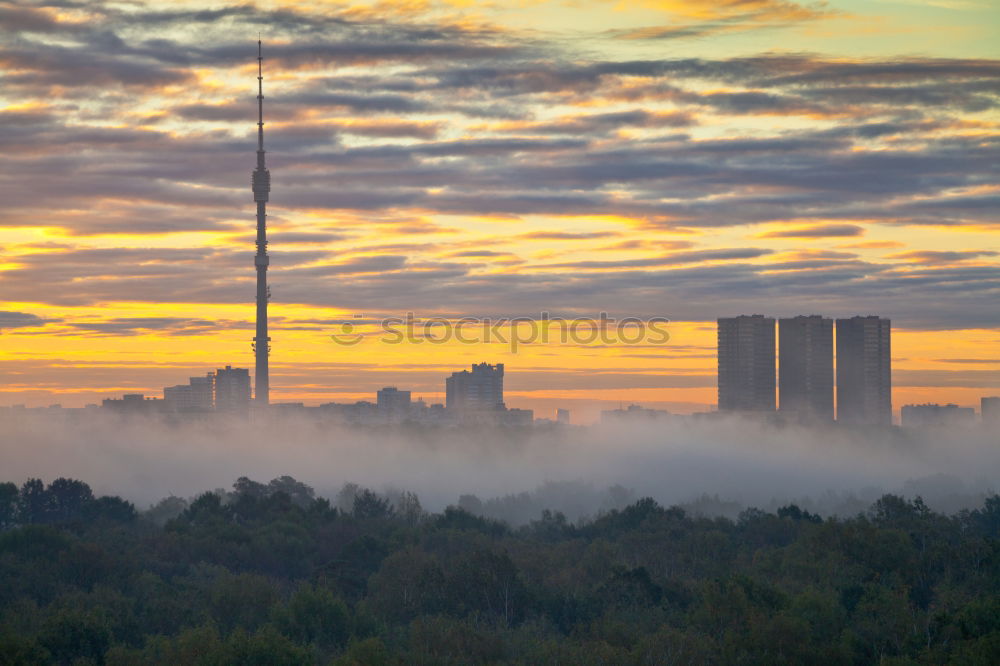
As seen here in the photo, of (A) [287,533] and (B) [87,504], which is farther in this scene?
(B) [87,504]

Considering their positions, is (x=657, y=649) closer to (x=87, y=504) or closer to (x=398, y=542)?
(x=398, y=542)

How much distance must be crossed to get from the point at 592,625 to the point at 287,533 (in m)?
69.5

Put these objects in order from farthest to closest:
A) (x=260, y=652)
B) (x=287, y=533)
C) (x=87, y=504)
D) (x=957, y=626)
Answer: (x=87, y=504), (x=287, y=533), (x=957, y=626), (x=260, y=652)

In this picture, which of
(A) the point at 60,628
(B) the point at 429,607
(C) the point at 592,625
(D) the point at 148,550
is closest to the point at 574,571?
(B) the point at 429,607

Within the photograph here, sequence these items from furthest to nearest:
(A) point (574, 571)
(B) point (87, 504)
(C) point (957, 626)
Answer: (B) point (87, 504) → (A) point (574, 571) → (C) point (957, 626)

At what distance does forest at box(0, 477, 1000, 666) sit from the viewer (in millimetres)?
78188

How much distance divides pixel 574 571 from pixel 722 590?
33579 mm

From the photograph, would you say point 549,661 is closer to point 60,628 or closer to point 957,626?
point 957,626

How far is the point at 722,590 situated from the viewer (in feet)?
307

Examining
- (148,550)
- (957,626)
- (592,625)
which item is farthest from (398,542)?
(957,626)

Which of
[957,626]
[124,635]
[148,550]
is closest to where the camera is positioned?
[957,626]

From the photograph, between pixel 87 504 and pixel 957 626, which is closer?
pixel 957 626

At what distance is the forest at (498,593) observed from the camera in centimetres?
7819

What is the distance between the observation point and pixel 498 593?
4350 inches
